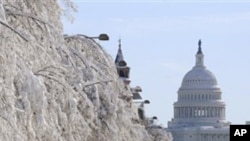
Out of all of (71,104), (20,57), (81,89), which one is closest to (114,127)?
(81,89)

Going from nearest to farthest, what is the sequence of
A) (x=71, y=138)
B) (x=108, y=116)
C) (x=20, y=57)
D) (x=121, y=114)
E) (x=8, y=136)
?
(x=8, y=136) → (x=20, y=57) → (x=71, y=138) → (x=108, y=116) → (x=121, y=114)

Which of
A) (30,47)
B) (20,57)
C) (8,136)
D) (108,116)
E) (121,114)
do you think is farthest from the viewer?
(121,114)

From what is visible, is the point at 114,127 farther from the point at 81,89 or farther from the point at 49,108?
the point at 49,108

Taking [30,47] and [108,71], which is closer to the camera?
[30,47]

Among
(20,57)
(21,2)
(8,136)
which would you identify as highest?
(21,2)

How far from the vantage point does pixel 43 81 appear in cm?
1702

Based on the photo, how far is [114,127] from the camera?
2592 cm

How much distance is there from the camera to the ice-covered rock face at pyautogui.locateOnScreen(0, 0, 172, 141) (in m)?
14.4

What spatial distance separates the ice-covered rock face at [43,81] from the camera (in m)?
14.4

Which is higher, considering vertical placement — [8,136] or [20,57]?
[20,57]

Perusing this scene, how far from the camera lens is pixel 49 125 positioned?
655 inches

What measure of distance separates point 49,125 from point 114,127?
934 centimetres

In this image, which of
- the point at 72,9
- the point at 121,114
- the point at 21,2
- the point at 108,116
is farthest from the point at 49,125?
the point at 121,114

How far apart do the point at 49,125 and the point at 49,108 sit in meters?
0.81
